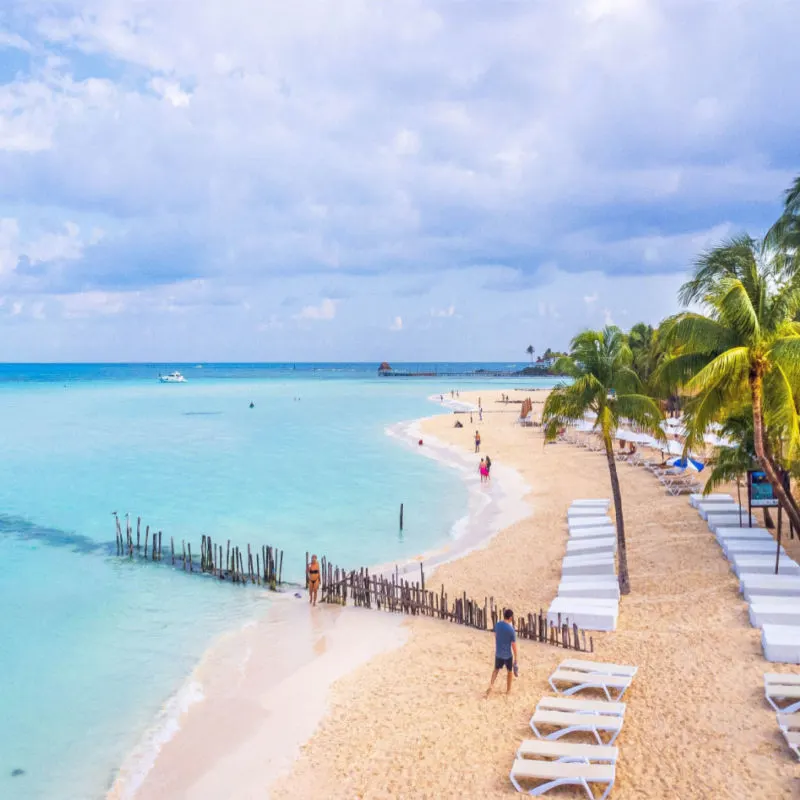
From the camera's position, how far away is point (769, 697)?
31.5 ft

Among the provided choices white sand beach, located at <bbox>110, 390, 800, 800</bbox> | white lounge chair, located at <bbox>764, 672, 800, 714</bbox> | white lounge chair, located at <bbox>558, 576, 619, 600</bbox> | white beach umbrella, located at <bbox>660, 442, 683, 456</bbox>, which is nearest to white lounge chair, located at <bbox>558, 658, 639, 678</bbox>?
white sand beach, located at <bbox>110, 390, 800, 800</bbox>

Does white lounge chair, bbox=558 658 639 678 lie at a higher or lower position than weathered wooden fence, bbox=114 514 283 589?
higher

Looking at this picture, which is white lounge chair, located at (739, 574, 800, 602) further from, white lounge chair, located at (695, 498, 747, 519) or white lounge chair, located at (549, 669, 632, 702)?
white lounge chair, located at (695, 498, 747, 519)

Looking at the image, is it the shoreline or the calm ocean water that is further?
the calm ocean water

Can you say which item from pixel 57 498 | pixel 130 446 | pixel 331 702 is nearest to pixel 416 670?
pixel 331 702

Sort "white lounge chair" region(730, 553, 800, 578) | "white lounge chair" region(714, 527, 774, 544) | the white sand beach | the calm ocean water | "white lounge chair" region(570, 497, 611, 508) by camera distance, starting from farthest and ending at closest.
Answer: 1. "white lounge chair" region(570, 497, 611, 508)
2. "white lounge chair" region(714, 527, 774, 544)
3. "white lounge chair" region(730, 553, 800, 578)
4. the calm ocean water
5. the white sand beach

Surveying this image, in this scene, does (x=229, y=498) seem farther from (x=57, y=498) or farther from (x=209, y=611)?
(x=209, y=611)

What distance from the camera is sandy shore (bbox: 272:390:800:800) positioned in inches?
334

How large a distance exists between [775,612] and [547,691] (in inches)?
200

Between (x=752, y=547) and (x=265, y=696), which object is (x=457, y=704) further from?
(x=752, y=547)

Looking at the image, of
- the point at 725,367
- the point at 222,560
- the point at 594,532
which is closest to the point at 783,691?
the point at 725,367

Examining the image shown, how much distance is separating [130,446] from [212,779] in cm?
4299

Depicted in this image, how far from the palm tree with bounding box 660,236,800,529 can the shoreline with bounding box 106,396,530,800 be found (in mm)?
8459

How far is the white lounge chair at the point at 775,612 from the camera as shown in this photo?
12.2m
